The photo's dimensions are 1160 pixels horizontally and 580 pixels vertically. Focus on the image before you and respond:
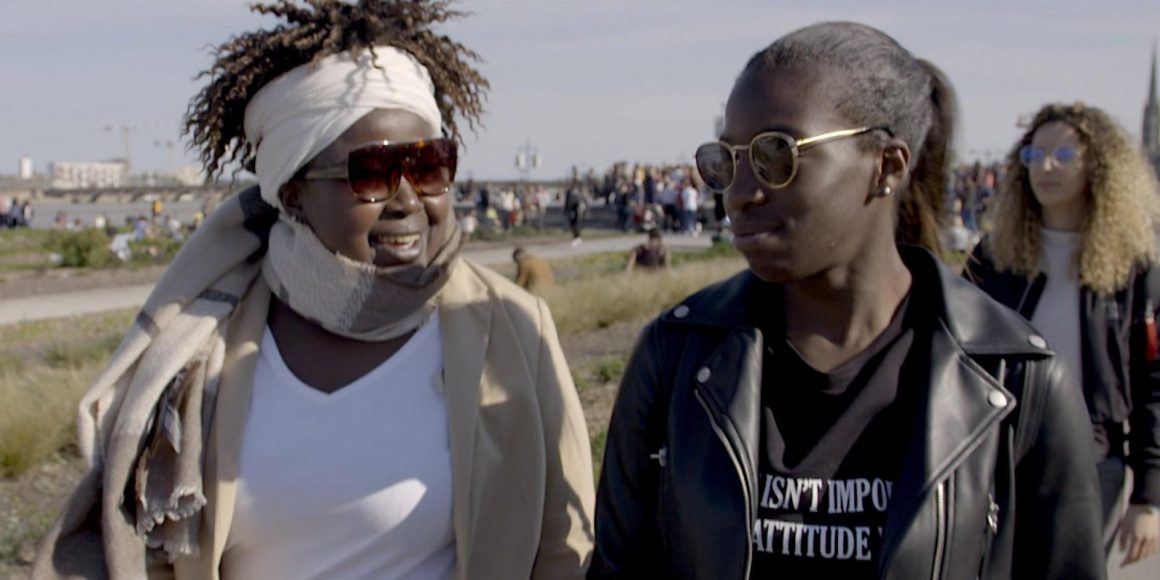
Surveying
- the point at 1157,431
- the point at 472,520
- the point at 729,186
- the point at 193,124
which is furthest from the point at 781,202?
the point at 1157,431

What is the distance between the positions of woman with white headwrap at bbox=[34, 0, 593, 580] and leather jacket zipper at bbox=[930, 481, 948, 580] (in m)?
0.94

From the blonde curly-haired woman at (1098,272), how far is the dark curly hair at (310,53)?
2084 mm

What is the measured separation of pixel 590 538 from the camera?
2.88 m

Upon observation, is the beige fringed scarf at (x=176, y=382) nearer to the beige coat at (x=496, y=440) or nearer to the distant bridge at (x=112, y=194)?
the beige coat at (x=496, y=440)

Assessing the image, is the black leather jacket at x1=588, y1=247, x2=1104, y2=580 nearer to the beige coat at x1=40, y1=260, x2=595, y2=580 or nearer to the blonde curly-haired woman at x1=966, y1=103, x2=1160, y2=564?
the beige coat at x1=40, y1=260, x2=595, y2=580

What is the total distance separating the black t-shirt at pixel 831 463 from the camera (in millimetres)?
2119

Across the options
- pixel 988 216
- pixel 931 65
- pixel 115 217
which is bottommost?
pixel 115 217

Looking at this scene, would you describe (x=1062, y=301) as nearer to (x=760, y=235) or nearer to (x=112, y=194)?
(x=760, y=235)

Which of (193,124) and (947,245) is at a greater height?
(193,124)

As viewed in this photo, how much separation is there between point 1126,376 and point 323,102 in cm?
267

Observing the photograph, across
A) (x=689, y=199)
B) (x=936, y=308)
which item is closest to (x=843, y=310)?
(x=936, y=308)

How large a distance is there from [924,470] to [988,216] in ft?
9.24

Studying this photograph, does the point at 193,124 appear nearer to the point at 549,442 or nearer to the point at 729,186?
the point at 549,442

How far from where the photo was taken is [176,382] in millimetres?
2668
